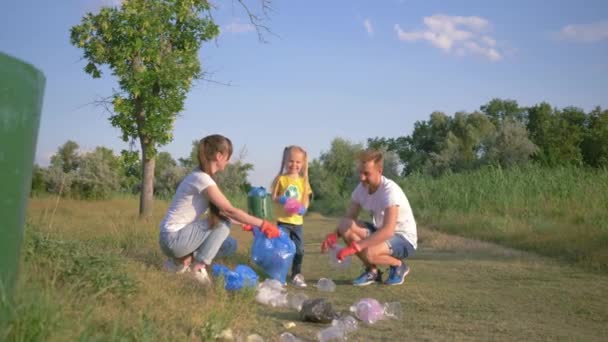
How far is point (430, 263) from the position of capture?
7020 mm

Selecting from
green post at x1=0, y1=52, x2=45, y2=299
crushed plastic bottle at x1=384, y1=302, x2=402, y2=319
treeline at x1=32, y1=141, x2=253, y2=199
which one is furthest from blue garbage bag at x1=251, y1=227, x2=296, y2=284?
treeline at x1=32, y1=141, x2=253, y2=199

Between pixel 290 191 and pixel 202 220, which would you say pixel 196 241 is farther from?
pixel 290 191

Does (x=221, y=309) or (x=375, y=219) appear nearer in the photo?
(x=221, y=309)

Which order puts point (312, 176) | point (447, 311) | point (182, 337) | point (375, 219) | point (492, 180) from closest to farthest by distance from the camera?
point (182, 337) < point (447, 311) < point (375, 219) < point (492, 180) < point (312, 176)

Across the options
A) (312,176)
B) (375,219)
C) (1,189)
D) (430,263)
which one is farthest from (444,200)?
(312,176)

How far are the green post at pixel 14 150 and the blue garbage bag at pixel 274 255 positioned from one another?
2.83 metres

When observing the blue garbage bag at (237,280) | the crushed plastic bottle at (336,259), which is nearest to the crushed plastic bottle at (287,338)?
the blue garbage bag at (237,280)

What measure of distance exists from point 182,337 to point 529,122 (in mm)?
53240

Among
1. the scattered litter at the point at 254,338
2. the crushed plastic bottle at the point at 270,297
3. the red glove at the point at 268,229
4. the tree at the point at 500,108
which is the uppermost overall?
the tree at the point at 500,108

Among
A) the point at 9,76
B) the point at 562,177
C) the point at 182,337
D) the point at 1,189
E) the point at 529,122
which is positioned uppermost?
the point at 529,122

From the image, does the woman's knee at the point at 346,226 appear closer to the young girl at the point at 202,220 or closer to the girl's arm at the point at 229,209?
the young girl at the point at 202,220

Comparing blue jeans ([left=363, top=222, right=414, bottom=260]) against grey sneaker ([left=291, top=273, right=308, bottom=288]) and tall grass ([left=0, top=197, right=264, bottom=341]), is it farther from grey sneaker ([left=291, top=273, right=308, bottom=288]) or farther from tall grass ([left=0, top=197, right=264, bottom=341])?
tall grass ([left=0, top=197, right=264, bottom=341])

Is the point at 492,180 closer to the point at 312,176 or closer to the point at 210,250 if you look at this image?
the point at 210,250

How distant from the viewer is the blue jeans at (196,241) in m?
4.90
